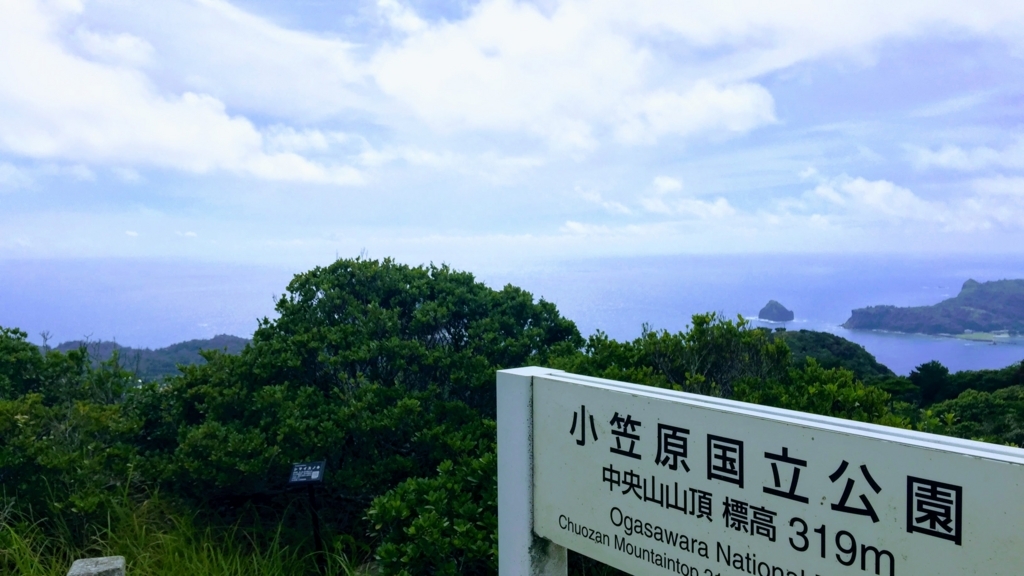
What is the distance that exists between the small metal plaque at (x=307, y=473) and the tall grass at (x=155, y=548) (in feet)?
1.44

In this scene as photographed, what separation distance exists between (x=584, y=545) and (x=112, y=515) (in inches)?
145

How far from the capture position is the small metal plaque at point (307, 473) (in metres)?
4.52

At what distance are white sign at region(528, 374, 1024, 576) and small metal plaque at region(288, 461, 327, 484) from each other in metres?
1.77

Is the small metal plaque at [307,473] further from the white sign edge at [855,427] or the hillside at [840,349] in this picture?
the hillside at [840,349]

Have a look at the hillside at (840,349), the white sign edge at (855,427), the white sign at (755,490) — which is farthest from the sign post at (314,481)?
the hillside at (840,349)

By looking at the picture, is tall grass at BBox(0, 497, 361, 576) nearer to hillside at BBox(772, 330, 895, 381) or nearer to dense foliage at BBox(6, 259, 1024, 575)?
dense foliage at BBox(6, 259, 1024, 575)

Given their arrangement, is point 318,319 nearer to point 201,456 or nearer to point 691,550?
point 201,456

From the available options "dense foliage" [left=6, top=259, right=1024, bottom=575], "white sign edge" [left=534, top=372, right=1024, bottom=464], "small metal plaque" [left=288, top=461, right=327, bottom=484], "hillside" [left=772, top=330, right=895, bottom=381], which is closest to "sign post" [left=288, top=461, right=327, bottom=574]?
"small metal plaque" [left=288, top=461, right=327, bottom=484]

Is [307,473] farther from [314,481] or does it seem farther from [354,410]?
[354,410]

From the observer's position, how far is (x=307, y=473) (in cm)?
458

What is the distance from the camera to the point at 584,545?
320 cm

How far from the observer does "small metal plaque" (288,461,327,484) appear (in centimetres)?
452

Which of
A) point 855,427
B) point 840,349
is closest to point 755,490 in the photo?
point 855,427

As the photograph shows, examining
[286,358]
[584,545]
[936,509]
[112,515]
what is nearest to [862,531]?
[936,509]
